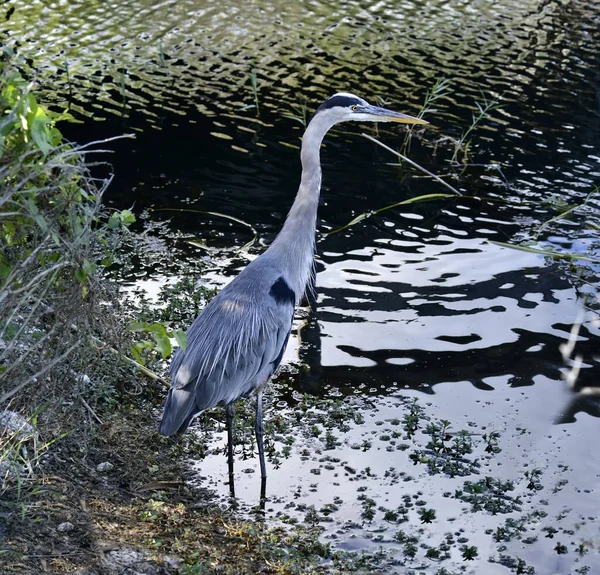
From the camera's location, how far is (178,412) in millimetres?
4941

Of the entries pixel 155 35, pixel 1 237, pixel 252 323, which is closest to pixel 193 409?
pixel 252 323

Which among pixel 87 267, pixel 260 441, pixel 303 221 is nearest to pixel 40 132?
pixel 87 267

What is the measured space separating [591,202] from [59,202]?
6.75m

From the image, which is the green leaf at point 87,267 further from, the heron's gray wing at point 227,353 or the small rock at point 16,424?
the heron's gray wing at point 227,353

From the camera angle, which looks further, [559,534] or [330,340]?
[330,340]

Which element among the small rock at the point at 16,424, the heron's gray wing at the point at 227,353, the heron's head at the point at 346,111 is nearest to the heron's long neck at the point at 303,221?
the heron's head at the point at 346,111

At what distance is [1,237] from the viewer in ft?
13.8

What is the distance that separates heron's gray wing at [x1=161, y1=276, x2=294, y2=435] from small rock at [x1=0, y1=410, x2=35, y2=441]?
0.79 metres

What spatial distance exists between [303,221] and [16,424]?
2.34 metres

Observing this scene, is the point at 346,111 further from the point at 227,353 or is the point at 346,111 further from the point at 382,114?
the point at 227,353

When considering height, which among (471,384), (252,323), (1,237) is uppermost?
(1,237)

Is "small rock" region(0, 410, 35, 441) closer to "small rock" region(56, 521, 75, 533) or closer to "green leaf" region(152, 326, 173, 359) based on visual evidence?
"small rock" region(56, 521, 75, 533)

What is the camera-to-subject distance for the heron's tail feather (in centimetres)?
492

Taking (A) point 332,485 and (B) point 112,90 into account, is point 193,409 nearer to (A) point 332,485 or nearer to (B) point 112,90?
(A) point 332,485
